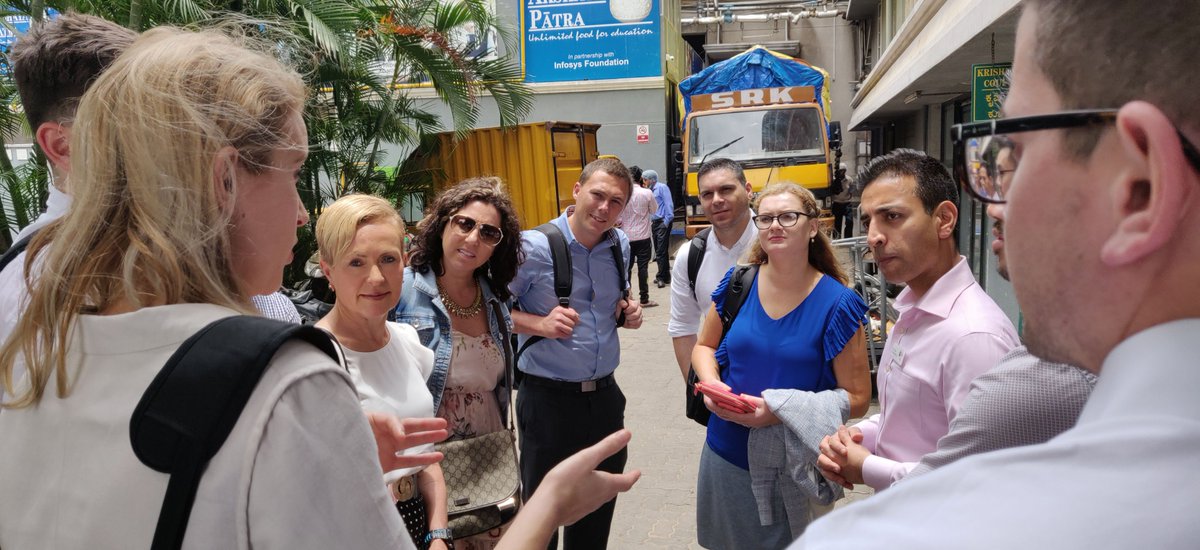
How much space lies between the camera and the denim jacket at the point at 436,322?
2.97 metres

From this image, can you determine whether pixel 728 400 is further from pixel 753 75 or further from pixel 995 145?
pixel 753 75

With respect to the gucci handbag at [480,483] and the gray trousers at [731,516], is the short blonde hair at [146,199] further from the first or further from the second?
the gray trousers at [731,516]

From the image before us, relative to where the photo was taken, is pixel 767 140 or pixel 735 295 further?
pixel 767 140

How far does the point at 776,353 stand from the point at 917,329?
754 mm

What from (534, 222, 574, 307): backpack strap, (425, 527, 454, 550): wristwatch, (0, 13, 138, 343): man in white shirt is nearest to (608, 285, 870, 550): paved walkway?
(534, 222, 574, 307): backpack strap

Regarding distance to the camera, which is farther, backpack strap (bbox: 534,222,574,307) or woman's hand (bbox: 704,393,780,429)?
backpack strap (bbox: 534,222,574,307)

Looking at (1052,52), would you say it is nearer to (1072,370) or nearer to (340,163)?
(1072,370)

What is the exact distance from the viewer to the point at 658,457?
5426 millimetres

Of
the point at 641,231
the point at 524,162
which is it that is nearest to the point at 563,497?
the point at 641,231

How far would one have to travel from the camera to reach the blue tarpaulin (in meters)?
16.0

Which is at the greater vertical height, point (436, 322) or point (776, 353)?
point (436, 322)

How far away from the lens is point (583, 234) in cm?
390

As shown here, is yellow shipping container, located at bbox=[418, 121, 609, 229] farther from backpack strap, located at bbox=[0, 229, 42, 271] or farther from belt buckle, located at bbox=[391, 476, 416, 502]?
backpack strap, located at bbox=[0, 229, 42, 271]

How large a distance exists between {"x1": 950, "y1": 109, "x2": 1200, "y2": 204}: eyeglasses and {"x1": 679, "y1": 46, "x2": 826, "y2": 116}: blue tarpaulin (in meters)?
15.3
